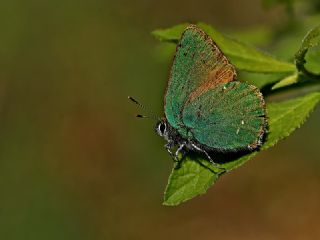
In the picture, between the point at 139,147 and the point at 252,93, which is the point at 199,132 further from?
the point at 139,147

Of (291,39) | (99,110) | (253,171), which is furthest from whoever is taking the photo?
(99,110)

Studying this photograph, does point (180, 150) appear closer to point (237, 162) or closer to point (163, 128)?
point (163, 128)

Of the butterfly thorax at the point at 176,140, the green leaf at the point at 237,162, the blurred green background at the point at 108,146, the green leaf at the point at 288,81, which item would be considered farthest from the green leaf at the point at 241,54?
the blurred green background at the point at 108,146

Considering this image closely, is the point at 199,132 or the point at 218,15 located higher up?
the point at 199,132

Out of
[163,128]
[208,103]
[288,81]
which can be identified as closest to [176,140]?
[163,128]

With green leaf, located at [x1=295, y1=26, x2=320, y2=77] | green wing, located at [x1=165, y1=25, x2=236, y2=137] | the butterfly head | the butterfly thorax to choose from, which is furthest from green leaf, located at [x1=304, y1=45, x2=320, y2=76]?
the butterfly head

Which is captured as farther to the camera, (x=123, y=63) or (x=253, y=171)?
(x=123, y=63)

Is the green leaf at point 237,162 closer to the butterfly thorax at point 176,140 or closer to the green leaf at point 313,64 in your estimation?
the green leaf at point 313,64

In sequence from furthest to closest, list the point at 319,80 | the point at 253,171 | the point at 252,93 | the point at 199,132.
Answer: the point at 253,171, the point at 199,132, the point at 252,93, the point at 319,80

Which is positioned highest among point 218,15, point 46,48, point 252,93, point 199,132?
point 252,93

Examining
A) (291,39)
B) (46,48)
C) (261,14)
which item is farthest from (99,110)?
(291,39)
